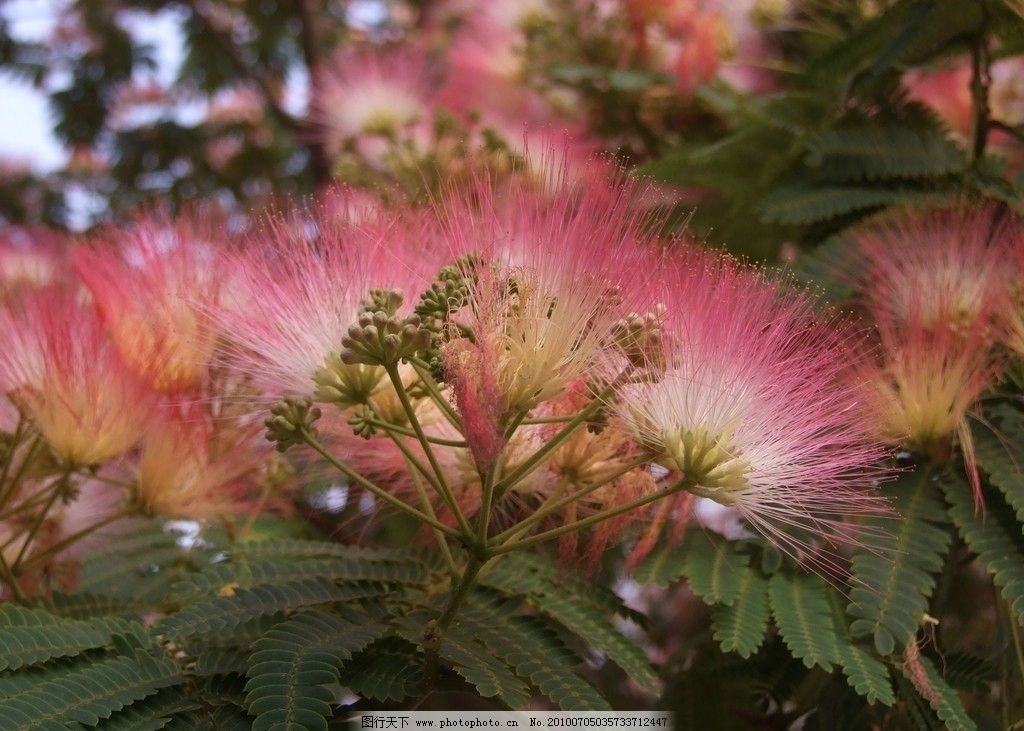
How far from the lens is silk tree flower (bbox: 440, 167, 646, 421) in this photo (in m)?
1.51

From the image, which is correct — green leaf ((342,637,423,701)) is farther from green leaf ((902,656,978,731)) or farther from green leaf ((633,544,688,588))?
green leaf ((902,656,978,731))

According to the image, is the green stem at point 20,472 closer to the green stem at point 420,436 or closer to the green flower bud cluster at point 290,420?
the green flower bud cluster at point 290,420

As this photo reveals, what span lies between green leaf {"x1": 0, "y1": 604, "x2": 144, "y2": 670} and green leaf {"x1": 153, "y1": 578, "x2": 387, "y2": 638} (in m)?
0.09

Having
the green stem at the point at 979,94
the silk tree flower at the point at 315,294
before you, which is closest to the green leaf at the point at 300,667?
the silk tree flower at the point at 315,294

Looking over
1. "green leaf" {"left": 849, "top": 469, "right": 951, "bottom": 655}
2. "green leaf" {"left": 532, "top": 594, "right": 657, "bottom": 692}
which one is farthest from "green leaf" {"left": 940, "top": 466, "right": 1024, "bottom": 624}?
"green leaf" {"left": 532, "top": 594, "right": 657, "bottom": 692}

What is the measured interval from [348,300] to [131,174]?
3460mm

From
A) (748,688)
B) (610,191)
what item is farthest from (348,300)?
(748,688)

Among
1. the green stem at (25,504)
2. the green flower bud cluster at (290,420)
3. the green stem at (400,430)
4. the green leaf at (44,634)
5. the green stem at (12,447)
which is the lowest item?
the green leaf at (44,634)

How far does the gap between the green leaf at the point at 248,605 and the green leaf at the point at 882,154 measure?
147 centimetres

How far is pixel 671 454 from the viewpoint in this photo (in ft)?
4.99

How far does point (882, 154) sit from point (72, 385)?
1.85m

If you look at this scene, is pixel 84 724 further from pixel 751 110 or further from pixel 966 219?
pixel 751 110

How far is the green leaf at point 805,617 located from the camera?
1709 mm

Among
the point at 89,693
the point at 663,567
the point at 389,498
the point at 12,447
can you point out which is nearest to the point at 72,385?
the point at 12,447
